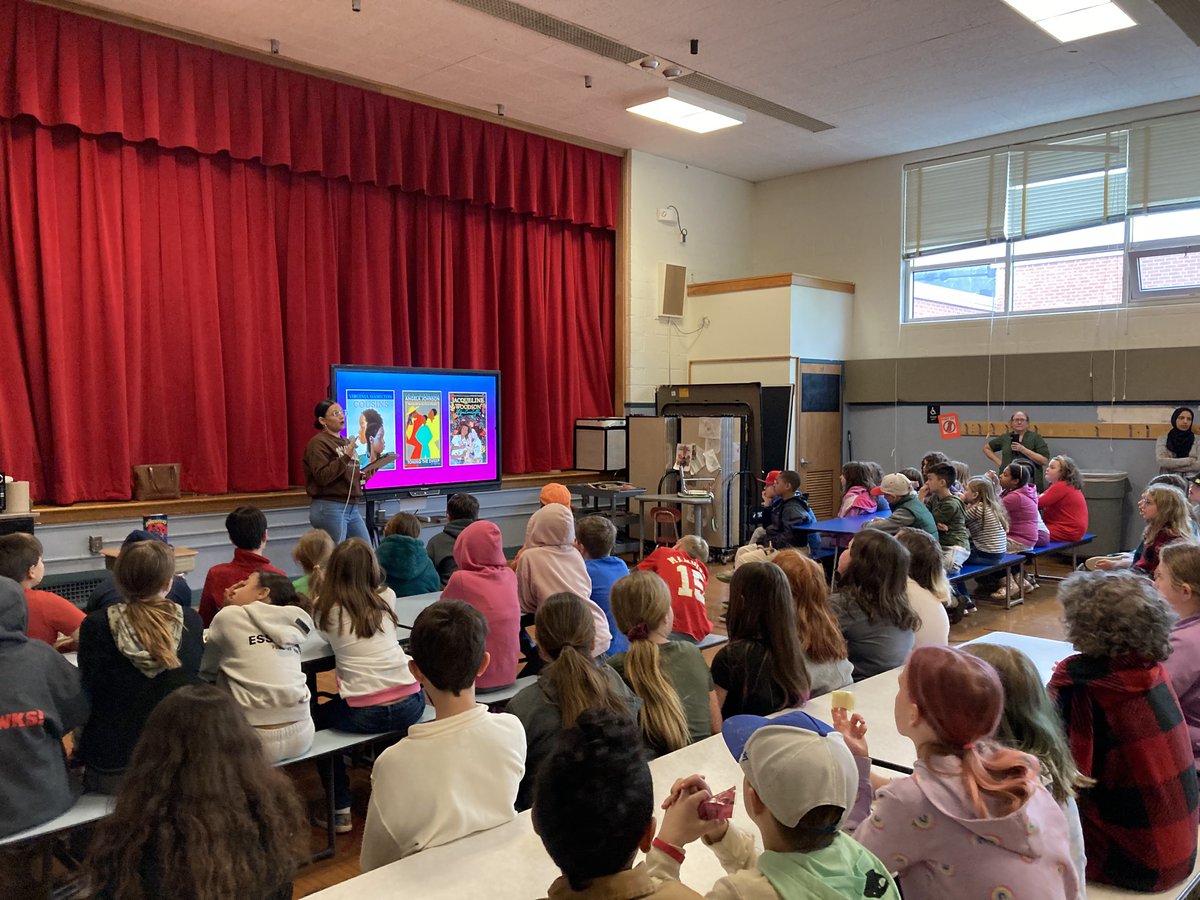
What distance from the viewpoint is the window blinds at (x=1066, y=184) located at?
25.0 feet

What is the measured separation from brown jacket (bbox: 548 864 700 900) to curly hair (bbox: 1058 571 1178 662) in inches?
49.3

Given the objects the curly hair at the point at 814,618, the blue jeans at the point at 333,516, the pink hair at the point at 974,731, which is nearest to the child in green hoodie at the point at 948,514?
the curly hair at the point at 814,618

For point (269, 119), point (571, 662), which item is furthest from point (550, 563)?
point (269, 119)

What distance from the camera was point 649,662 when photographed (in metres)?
2.43

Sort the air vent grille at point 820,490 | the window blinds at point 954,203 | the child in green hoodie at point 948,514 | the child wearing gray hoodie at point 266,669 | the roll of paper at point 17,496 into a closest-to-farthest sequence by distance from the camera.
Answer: the child wearing gray hoodie at point 266,669
the roll of paper at point 17,496
the child in green hoodie at point 948,514
the window blinds at point 954,203
the air vent grille at point 820,490

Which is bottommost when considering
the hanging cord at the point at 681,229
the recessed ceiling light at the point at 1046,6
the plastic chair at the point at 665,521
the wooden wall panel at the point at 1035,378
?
the plastic chair at the point at 665,521

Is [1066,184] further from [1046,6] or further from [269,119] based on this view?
[269,119]

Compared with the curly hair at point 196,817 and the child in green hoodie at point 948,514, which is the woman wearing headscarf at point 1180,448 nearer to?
the child in green hoodie at point 948,514

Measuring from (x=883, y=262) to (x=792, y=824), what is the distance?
8.60 metres

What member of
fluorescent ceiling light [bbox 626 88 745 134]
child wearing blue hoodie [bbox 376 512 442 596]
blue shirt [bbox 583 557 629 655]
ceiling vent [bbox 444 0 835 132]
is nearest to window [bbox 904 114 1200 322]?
ceiling vent [bbox 444 0 835 132]

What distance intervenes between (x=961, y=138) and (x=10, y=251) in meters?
7.82

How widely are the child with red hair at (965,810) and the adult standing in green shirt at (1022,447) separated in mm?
6817

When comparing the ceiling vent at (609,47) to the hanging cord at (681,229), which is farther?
the hanging cord at (681,229)

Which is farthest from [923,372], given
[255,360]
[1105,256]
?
[255,360]
